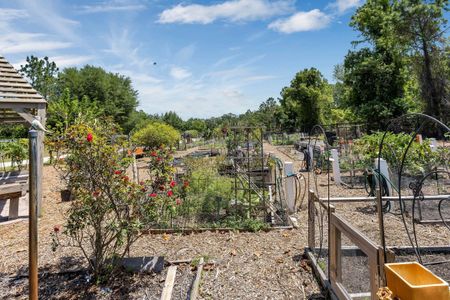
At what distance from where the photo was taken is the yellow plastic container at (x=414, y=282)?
5.95ft

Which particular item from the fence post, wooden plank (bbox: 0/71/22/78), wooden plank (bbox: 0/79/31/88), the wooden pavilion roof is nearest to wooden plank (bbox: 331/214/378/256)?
the fence post

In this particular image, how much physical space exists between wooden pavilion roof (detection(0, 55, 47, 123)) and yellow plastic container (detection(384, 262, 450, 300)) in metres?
7.17

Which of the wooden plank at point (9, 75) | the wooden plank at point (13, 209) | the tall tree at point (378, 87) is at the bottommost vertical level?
the wooden plank at point (13, 209)

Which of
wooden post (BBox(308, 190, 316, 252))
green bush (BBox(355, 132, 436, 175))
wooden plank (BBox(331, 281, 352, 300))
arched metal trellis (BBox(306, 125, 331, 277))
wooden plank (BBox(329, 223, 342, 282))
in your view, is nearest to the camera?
wooden plank (BBox(331, 281, 352, 300))

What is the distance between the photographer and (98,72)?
37.6m

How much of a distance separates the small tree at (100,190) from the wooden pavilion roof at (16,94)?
3.73m

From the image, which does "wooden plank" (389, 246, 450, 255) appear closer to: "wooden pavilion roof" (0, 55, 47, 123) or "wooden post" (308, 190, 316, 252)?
"wooden post" (308, 190, 316, 252)

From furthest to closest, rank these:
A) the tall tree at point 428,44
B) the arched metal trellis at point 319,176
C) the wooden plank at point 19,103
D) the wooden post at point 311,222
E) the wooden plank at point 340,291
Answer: the tall tree at point 428,44 → the wooden plank at point 19,103 → the arched metal trellis at point 319,176 → the wooden post at point 311,222 → the wooden plank at point 340,291

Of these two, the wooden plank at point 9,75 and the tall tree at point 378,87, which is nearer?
the wooden plank at point 9,75

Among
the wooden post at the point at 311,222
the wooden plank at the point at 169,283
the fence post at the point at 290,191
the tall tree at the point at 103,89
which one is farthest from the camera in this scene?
the tall tree at the point at 103,89

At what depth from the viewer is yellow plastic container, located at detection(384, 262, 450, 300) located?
71.4 inches

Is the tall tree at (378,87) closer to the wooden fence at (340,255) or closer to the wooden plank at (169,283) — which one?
the wooden fence at (340,255)

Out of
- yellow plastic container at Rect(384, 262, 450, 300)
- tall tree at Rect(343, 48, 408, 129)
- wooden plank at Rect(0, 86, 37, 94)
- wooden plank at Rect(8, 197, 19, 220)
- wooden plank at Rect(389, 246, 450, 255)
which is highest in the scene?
tall tree at Rect(343, 48, 408, 129)

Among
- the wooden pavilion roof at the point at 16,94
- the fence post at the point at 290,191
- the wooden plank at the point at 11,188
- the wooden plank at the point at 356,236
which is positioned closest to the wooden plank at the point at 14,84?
the wooden pavilion roof at the point at 16,94
